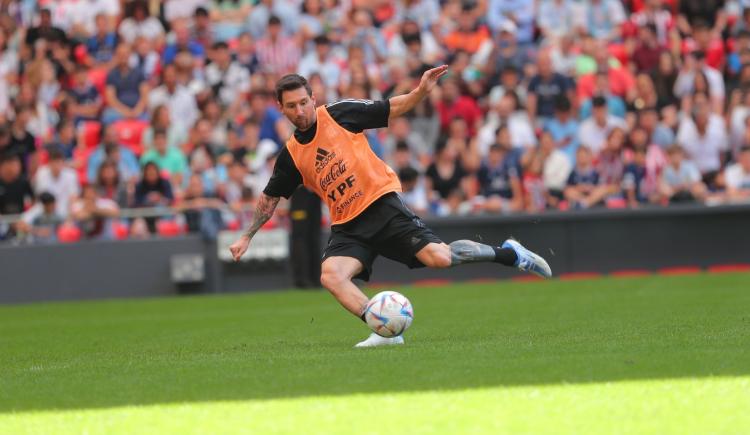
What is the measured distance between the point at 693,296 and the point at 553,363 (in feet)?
20.4

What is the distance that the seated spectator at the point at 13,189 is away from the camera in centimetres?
1953

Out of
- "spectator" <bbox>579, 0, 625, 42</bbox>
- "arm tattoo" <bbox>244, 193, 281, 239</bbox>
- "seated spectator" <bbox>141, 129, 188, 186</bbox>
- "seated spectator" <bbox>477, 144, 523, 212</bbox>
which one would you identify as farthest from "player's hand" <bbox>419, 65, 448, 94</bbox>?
"spectator" <bbox>579, 0, 625, 42</bbox>

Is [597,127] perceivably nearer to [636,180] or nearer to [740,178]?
[636,180]


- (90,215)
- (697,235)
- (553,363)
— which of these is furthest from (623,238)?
(553,363)

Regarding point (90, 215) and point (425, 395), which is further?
point (90, 215)

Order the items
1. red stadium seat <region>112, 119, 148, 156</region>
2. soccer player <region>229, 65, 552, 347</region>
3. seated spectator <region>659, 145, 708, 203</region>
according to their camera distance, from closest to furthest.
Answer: soccer player <region>229, 65, 552, 347</region>
seated spectator <region>659, 145, 708, 203</region>
red stadium seat <region>112, 119, 148, 156</region>

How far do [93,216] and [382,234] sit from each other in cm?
1025

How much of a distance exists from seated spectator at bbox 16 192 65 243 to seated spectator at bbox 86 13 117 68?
4.84m

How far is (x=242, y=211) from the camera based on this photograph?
1911cm

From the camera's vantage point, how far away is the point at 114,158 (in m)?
20.1

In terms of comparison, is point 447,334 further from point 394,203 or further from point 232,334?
point 232,334

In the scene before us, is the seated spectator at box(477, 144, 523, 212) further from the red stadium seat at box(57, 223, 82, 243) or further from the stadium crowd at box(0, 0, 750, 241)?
the red stadium seat at box(57, 223, 82, 243)

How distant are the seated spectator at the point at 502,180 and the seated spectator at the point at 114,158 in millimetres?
5322

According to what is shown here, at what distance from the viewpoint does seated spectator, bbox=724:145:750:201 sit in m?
18.5
